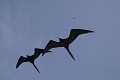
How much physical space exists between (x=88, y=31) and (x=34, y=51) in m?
12.0

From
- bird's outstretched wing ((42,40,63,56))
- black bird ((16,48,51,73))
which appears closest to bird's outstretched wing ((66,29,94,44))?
bird's outstretched wing ((42,40,63,56))

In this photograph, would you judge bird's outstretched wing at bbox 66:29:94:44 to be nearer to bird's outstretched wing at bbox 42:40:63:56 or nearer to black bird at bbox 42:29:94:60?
black bird at bbox 42:29:94:60

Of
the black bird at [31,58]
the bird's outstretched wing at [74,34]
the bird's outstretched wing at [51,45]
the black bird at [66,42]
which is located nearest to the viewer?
the bird's outstretched wing at [74,34]

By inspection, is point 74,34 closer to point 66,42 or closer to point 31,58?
point 66,42

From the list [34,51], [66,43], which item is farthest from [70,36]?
[34,51]

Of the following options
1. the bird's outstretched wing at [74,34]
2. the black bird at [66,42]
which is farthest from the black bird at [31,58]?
the bird's outstretched wing at [74,34]

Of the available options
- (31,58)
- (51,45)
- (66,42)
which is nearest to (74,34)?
(66,42)

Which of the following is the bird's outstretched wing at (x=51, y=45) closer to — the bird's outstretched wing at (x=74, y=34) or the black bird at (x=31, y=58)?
the bird's outstretched wing at (x=74, y=34)

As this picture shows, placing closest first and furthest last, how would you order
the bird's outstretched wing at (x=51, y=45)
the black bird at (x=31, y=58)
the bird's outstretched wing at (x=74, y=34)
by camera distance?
1. the bird's outstretched wing at (x=74, y=34)
2. the bird's outstretched wing at (x=51, y=45)
3. the black bird at (x=31, y=58)

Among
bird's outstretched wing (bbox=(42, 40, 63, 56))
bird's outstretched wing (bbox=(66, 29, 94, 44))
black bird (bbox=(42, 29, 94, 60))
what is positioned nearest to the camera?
bird's outstretched wing (bbox=(66, 29, 94, 44))

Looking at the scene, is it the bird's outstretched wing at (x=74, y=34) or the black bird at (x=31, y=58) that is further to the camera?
the black bird at (x=31, y=58)

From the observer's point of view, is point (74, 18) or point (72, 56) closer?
point (74, 18)

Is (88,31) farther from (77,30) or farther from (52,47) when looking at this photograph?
(52,47)

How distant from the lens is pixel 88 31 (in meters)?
60.6
